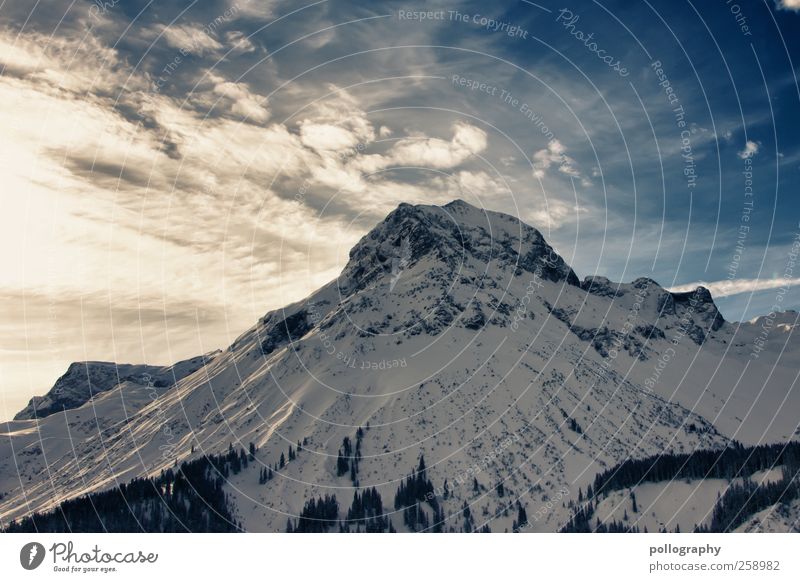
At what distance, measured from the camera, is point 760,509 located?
153 m

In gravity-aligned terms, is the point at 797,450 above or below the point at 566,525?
above
